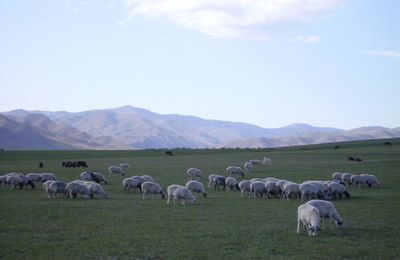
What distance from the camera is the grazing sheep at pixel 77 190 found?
2973 cm

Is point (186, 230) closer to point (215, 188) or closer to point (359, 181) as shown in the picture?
point (215, 188)

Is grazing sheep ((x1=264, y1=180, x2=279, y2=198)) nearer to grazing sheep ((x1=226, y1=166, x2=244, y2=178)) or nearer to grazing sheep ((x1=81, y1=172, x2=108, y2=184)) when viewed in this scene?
grazing sheep ((x1=226, y1=166, x2=244, y2=178))

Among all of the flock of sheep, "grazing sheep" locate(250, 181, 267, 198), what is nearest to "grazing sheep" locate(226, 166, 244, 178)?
the flock of sheep

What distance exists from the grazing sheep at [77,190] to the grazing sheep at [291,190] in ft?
41.5

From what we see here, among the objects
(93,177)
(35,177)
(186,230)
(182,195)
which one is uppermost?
(35,177)

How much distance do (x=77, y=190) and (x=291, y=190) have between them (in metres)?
13.8

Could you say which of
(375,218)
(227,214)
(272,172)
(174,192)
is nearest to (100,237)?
(227,214)

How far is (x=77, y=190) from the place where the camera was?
29.8 metres

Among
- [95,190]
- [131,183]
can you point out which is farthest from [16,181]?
[131,183]

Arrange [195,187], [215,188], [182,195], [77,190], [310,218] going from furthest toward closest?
[215,188], [195,187], [77,190], [182,195], [310,218]

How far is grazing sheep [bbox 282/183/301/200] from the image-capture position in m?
30.2

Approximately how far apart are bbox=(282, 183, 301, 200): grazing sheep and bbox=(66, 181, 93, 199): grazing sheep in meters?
12.6

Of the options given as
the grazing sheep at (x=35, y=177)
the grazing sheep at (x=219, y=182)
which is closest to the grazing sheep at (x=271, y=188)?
the grazing sheep at (x=219, y=182)

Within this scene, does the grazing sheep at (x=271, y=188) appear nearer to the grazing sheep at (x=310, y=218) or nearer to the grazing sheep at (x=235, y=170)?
the grazing sheep at (x=310, y=218)
